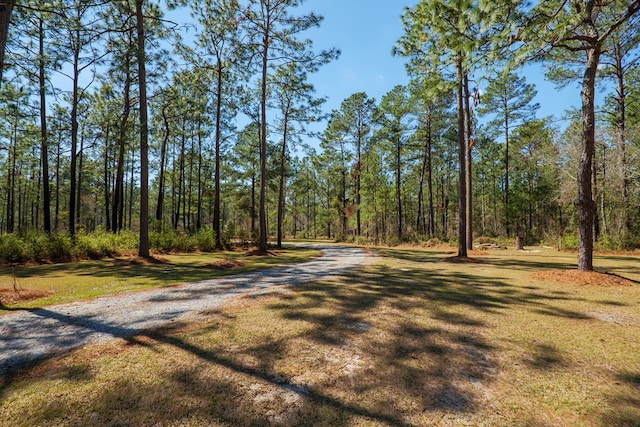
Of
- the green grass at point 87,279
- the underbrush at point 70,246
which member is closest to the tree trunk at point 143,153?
the green grass at point 87,279

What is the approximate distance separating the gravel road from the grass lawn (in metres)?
0.42

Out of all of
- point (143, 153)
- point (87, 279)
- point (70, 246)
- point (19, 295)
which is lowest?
point (87, 279)

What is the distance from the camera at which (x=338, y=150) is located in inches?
1112

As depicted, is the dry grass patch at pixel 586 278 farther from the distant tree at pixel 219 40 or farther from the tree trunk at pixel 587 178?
the distant tree at pixel 219 40

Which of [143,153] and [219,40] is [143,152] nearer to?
[143,153]

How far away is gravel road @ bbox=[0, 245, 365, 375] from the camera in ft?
10.4

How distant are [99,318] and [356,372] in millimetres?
3995

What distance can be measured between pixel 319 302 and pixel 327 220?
115ft

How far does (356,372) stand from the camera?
262cm

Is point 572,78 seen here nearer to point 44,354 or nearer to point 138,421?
point 138,421

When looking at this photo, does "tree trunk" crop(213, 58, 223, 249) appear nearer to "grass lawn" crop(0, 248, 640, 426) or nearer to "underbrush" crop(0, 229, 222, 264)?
"underbrush" crop(0, 229, 222, 264)

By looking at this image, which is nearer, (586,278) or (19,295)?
(19,295)

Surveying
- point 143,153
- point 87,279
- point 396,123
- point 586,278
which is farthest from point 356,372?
point 396,123

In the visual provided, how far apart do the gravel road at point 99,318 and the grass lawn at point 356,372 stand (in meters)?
0.42
